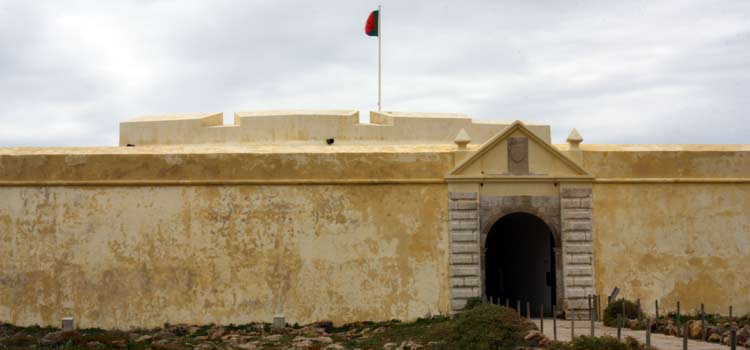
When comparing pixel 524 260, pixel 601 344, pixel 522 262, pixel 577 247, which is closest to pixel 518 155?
pixel 577 247

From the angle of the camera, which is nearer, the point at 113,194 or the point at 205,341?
the point at 205,341

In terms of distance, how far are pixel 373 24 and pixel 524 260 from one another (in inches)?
280

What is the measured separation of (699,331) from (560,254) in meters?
3.69

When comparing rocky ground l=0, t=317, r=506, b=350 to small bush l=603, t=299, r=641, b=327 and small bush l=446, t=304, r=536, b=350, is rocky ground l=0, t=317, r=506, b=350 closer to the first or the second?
small bush l=446, t=304, r=536, b=350

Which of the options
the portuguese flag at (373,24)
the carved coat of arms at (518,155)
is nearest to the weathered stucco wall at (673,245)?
the carved coat of arms at (518,155)

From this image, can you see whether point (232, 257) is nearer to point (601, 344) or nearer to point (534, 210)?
point (534, 210)

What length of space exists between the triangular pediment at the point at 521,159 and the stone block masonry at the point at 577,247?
0.46 meters

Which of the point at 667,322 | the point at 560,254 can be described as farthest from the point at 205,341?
the point at 667,322

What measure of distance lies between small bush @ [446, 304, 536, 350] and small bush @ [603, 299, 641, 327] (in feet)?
8.43

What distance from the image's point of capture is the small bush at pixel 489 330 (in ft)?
51.3

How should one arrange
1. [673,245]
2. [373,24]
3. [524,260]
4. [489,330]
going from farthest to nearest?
1. [373,24]
2. [524,260]
3. [673,245]
4. [489,330]

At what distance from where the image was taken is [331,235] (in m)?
19.1

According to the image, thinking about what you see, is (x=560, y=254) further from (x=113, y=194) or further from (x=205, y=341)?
(x=113, y=194)

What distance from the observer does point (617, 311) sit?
1850 centimetres
